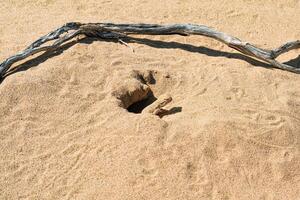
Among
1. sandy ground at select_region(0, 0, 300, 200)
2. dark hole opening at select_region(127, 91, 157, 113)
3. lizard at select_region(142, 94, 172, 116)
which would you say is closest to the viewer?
sandy ground at select_region(0, 0, 300, 200)

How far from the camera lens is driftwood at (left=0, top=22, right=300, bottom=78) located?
6.75 m

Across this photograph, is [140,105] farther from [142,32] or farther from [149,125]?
[142,32]

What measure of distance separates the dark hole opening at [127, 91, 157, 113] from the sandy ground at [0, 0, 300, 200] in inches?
4.5

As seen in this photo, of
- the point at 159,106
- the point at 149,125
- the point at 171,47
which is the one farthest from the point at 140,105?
the point at 171,47

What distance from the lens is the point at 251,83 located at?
6.47 metres

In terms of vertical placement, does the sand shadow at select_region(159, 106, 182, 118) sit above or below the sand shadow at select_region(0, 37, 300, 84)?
below

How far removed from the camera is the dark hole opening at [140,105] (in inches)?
244

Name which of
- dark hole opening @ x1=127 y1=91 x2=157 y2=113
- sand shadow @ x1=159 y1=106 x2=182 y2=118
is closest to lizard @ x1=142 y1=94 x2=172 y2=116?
sand shadow @ x1=159 y1=106 x2=182 y2=118

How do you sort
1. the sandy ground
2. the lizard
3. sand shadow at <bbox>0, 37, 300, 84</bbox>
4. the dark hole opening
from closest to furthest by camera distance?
1. the sandy ground
2. the lizard
3. the dark hole opening
4. sand shadow at <bbox>0, 37, 300, 84</bbox>

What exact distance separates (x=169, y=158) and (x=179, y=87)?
1351mm

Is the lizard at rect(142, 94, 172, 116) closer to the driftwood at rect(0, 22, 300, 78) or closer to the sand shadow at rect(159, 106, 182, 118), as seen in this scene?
the sand shadow at rect(159, 106, 182, 118)

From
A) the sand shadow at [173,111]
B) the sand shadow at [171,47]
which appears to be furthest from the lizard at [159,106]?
the sand shadow at [171,47]

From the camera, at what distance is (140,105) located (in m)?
6.22

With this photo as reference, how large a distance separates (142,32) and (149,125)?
217 centimetres
